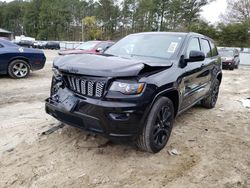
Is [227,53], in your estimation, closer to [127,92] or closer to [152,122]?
[152,122]

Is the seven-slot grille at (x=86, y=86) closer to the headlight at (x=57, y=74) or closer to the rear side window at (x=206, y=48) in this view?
the headlight at (x=57, y=74)

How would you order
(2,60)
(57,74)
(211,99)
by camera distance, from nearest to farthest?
(57,74) → (211,99) → (2,60)

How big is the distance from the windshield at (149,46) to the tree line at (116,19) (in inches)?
1235

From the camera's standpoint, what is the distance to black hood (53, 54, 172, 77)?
255cm

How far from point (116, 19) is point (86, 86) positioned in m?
57.2

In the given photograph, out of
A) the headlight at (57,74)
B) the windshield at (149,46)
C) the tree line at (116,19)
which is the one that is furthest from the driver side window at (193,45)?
the tree line at (116,19)

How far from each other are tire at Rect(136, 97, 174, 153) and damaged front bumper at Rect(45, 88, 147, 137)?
0.20 metres

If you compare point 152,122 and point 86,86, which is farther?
point 152,122

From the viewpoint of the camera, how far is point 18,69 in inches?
310

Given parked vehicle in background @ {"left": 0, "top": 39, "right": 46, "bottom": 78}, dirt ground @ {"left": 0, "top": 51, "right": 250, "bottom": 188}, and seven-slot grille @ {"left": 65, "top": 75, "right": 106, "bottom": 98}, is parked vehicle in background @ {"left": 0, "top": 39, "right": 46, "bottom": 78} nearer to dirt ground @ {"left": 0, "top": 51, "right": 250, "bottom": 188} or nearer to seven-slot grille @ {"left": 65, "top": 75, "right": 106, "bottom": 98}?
dirt ground @ {"left": 0, "top": 51, "right": 250, "bottom": 188}

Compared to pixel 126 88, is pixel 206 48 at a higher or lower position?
higher

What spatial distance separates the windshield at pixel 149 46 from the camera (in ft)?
11.8

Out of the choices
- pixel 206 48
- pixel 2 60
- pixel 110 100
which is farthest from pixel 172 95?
pixel 2 60

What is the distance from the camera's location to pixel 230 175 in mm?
2760
